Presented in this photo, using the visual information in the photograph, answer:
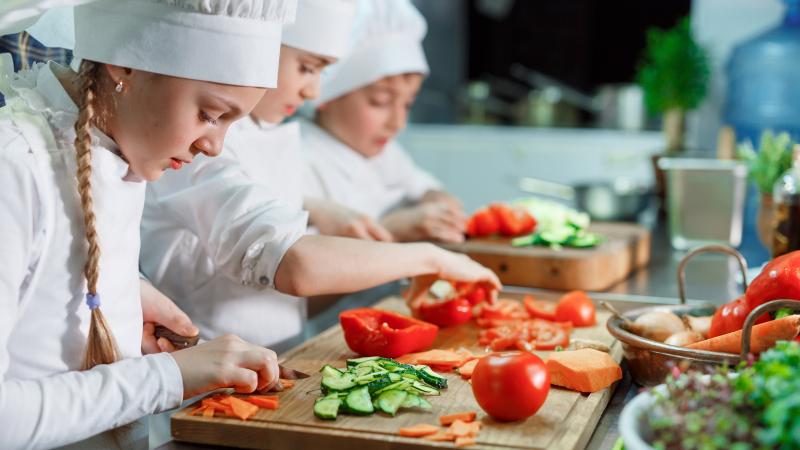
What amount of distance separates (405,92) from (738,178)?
3.05ft

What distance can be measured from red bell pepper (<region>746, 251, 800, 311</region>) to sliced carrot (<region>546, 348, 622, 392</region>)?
0.23m

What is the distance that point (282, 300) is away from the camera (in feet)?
6.53

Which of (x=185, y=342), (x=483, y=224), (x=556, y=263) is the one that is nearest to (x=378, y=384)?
(x=185, y=342)

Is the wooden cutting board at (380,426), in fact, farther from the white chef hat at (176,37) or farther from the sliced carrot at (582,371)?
the white chef hat at (176,37)

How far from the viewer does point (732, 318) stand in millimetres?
1465

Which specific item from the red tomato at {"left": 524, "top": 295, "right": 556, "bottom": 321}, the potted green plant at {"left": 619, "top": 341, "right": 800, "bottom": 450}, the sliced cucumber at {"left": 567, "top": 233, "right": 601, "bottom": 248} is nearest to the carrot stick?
the potted green plant at {"left": 619, "top": 341, "right": 800, "bottom": 450}

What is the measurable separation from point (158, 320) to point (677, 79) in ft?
7.70

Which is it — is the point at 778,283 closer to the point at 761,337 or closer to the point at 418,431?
the point at 761,337

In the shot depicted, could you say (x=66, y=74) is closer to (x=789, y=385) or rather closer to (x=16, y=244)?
(x=16, y=244)

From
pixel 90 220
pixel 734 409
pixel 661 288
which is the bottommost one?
pixel 661 288

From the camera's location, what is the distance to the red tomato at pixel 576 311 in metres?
1.91

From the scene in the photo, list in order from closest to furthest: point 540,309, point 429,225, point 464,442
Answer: point 464,442
point 540,309
point 429,225

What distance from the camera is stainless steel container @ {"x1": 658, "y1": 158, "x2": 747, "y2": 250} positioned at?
8.46 ft

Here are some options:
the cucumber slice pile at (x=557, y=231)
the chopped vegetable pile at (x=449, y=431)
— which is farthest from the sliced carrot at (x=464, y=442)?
the cucumber slice pile at (x=557, y=231)
